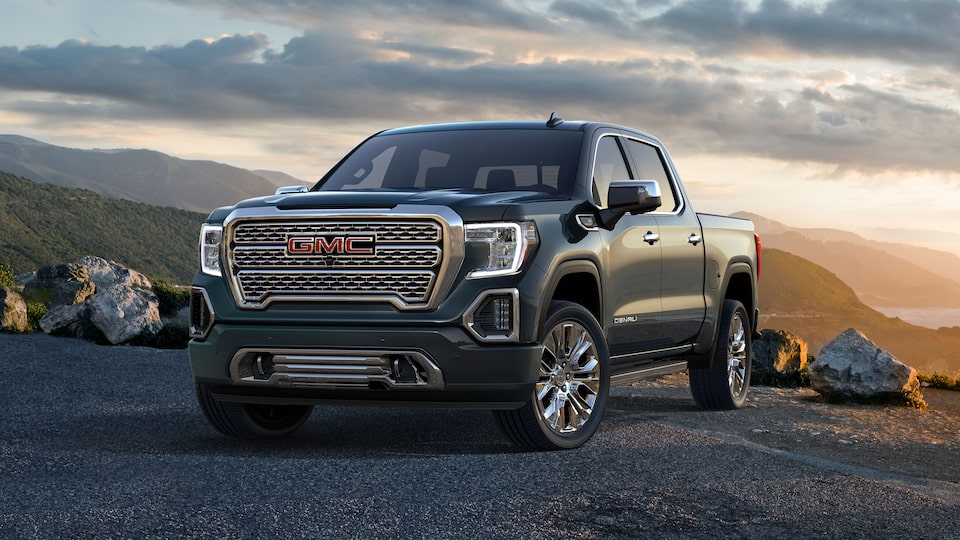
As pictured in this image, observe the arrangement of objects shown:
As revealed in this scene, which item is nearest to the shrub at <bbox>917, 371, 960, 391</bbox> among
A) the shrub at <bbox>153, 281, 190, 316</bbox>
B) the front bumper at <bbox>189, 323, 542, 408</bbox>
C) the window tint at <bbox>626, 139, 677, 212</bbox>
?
the window tint at <bbox>626, 139, 677, 212</bbox>

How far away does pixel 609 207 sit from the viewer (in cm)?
785

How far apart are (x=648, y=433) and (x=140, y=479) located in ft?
12.0

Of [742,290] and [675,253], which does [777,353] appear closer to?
[742,290]

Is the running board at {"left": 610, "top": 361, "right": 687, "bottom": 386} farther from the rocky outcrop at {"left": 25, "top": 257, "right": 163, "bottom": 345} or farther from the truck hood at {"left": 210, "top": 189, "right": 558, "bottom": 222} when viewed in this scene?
the rocky outcrop at {"left": 25, "top": 257, "right": 163, "bottom": 345}

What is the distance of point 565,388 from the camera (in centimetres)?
742

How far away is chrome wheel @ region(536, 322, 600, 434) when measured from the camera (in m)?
7.25

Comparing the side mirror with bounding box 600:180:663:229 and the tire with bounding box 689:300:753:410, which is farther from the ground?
the side mirror with bounding box 600:180:663:229

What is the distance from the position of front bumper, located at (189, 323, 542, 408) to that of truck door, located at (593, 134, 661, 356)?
1.26m

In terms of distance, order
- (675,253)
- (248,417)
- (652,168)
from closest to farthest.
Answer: (248,417) → (675,253) → (652,168)

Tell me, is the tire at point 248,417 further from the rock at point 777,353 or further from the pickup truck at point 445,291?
the rock at point 777,353

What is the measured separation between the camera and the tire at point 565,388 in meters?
7.13

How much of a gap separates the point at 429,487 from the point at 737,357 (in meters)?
5.76

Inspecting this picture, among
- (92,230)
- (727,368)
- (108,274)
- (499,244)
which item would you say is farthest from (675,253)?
(92,230)

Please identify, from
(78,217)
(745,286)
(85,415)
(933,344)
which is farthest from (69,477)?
(933,344)
